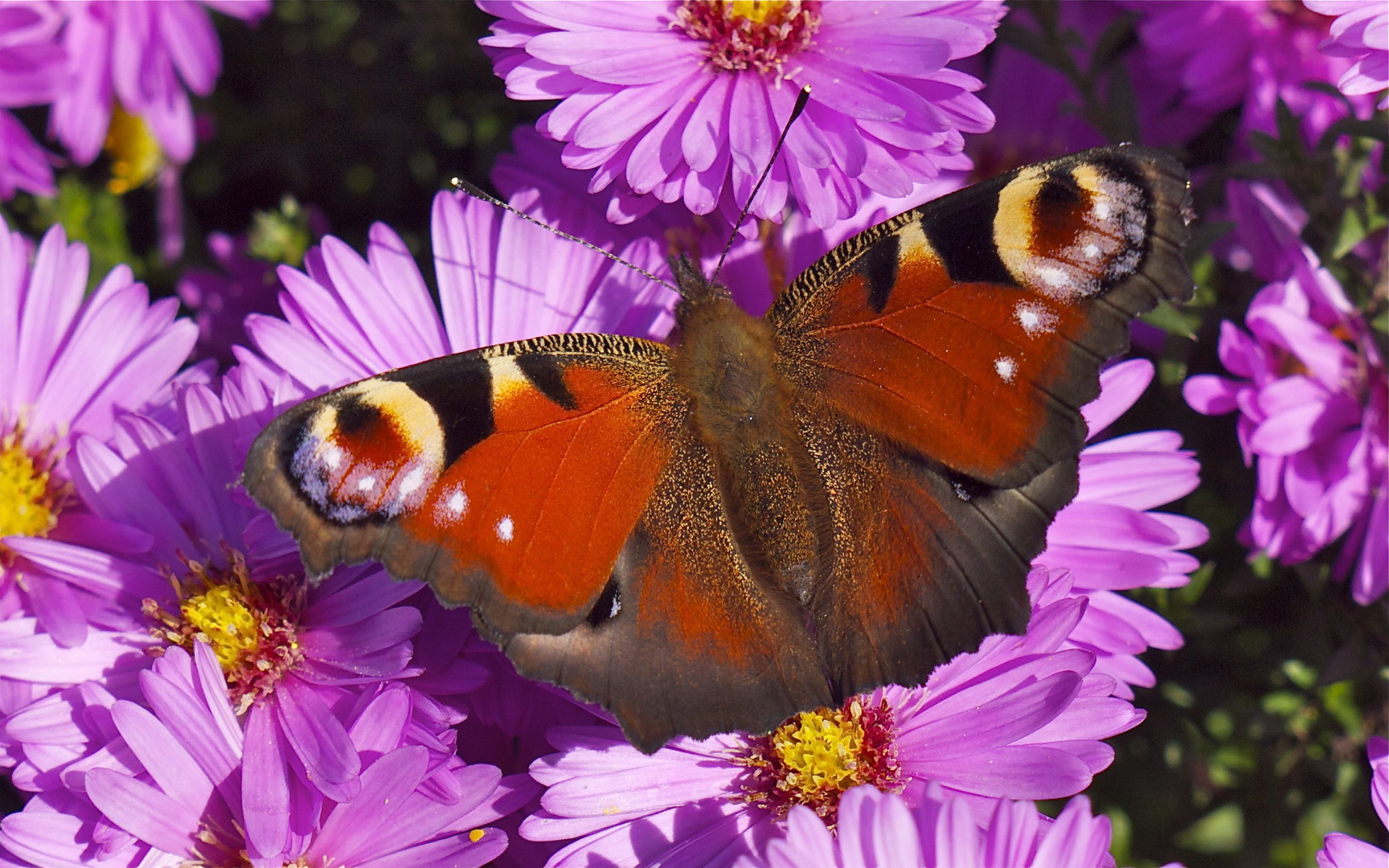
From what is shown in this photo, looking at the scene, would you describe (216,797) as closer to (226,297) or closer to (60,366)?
(60,366)

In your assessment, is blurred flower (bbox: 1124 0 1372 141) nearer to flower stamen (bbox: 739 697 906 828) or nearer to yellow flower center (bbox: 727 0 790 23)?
yellow flower center (bbox: 727 0 790 23)

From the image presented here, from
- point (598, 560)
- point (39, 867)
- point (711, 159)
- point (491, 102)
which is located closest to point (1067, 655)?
point (598, 560)

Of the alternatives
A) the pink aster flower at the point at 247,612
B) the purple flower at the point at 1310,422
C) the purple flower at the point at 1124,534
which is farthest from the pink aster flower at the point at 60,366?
the purple flower at the point at 1310,422

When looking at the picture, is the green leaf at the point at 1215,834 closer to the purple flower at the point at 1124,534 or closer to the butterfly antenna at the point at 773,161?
the purple flower at the point at 1124,534

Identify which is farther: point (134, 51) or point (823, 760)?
point (134, 51)

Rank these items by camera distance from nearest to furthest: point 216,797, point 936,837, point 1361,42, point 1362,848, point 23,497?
point 936,837 < point 1362,848 < point 216,797 < point 1361,42 < point 23,497

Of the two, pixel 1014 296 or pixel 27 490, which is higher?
pixel 1014 296

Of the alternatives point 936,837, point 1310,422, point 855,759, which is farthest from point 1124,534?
point 936,837

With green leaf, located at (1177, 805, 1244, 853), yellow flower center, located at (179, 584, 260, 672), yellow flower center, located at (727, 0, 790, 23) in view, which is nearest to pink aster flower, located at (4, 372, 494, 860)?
yellow flower center, located at (179, 584, 260, 672)
